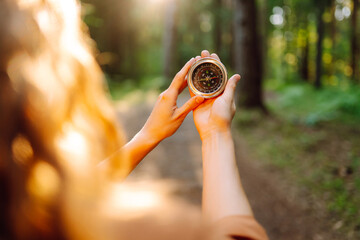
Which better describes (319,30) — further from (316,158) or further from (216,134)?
(216,134)

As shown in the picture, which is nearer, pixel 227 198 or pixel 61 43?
pixel 61 43

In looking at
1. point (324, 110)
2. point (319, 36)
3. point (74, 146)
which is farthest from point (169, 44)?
point (74, 146)

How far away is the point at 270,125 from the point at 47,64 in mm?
8294

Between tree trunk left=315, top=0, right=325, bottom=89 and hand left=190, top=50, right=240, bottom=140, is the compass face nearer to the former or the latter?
hand left=190, top=50, right=240, bottom=140

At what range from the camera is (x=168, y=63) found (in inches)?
666

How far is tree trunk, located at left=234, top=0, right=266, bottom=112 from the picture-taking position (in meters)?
9.71

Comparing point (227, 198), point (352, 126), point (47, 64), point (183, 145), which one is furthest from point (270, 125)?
point (47, 64)

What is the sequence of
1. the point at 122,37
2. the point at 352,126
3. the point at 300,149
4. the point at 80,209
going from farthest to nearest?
the point at 122,37
the point at 352,126
the point at 300,149
the point at 80,209

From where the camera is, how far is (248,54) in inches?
388

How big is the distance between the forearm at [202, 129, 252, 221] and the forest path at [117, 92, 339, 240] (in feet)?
9.49

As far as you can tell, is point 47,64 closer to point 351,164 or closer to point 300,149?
point 351,164

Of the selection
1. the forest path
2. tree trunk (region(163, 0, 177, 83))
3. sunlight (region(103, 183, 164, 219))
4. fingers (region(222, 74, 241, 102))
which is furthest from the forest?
sunlight (region(103, 183, 164, 219))

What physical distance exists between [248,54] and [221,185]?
9166 millimetres

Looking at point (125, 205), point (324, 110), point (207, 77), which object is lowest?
point (324, 110)
